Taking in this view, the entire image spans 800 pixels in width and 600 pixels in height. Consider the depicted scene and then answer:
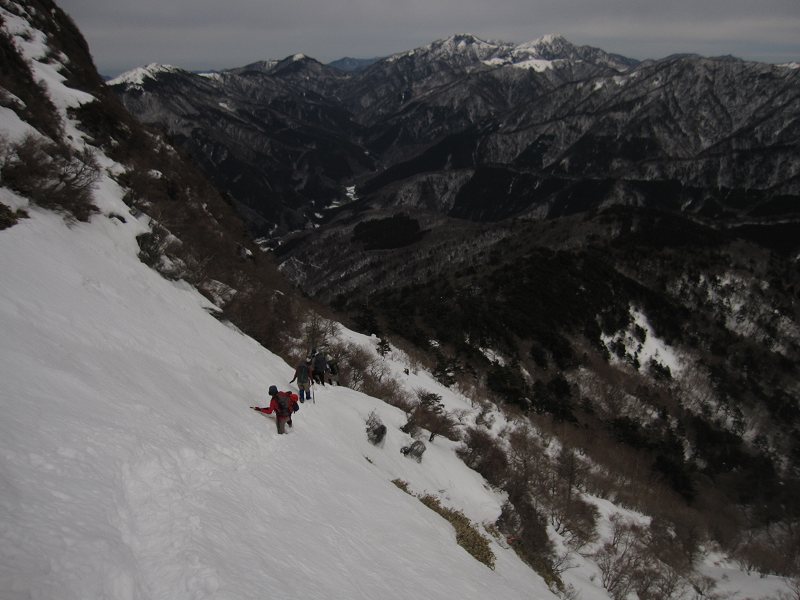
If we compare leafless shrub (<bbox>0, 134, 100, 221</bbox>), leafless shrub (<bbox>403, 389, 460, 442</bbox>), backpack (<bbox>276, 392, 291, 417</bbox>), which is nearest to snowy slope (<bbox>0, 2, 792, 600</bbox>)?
leafless shrub (<bbox>0, 134, 100, 221</bbox>)

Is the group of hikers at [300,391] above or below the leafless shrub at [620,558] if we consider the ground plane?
above

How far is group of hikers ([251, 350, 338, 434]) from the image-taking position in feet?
47.5

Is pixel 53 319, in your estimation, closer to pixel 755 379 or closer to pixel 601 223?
pixel 755 379

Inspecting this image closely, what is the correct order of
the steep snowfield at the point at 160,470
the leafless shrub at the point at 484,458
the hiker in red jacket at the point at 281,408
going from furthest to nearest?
the leafless shrub at the point at 484,458 < the hiker in red jacket at the point at 281,408 < the steep snowfield at the point at 160,470

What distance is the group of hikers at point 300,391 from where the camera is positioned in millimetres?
14484

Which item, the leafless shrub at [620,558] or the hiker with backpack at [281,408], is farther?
the leafless shrub at [620,558]

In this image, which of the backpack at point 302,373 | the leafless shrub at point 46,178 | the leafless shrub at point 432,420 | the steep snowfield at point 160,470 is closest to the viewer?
the steep snowfield at point 160,470

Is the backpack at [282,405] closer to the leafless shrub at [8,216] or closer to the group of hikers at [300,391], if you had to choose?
the group of hikers at [300,391]

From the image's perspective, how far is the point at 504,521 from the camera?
24938mm

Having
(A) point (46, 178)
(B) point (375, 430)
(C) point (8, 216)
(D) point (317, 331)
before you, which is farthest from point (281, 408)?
(D) point (317, 331)

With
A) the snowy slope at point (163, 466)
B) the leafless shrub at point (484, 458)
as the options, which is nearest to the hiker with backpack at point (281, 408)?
the snowy slope at point (163, 466)

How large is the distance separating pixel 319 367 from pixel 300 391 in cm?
349

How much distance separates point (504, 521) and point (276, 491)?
57.7 ft

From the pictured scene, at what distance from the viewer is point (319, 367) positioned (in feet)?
73.2
